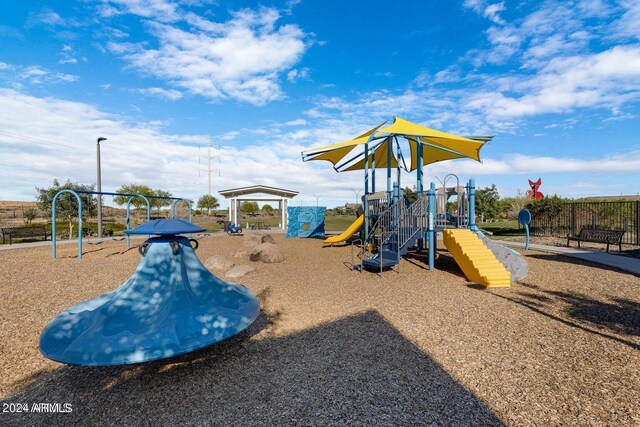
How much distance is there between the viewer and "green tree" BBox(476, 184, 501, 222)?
37688 millimetres

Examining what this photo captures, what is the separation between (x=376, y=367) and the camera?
3.86 meters

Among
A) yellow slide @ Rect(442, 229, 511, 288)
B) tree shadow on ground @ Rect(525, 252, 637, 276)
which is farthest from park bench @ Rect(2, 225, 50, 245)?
tree shadow on ground @ Rect(525, 252, 637, 276)

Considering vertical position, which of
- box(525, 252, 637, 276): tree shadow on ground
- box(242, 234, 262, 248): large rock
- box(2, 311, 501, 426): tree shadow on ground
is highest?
box(242, 234, 262, 248): large rock

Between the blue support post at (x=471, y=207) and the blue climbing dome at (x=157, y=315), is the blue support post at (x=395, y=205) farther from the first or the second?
the blue climbing dome at (x=157, y=315)

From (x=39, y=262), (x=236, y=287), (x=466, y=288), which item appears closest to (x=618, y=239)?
(x=466, y=288)

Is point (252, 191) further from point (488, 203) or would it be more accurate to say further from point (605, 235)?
point (488, 203)

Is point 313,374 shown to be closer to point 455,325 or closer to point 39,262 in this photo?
point 455,325

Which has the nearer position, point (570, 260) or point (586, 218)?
point (570, 260)

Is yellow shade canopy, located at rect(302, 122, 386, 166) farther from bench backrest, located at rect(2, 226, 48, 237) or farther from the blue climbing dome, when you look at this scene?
bench backrest, located at rect(2, 226, 48, 237)

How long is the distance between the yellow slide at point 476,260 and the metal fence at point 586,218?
1055cm

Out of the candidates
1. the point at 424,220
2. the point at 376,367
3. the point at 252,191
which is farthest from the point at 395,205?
the point at 252,191

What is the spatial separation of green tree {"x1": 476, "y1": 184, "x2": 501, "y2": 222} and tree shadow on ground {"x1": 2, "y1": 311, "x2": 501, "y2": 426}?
123 feet

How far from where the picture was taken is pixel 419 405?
3123 mm

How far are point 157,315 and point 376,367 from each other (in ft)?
9.12
